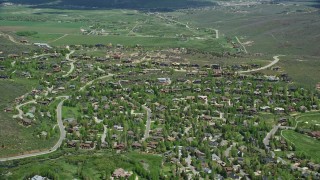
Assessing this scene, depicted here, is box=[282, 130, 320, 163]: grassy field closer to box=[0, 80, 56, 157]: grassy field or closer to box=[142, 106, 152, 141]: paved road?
box=[142, 106, 152, 141]: paved road

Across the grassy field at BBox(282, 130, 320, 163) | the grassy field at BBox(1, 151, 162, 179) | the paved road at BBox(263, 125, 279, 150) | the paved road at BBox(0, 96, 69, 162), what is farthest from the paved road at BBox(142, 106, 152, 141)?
the grassy field at BBox(282, 130, 320, 163)

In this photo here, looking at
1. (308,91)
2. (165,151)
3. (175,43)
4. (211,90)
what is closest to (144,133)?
(165,151)

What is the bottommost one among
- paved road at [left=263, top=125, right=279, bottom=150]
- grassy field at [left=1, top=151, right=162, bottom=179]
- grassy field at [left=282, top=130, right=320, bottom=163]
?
grassy field at [left=282, top=130, right=320, bottom=163]

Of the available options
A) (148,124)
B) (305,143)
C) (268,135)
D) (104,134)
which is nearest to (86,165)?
(104,134)

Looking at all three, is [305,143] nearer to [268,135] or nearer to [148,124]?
[268,135]

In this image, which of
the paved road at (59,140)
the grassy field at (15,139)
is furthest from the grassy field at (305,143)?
the grassy field at (15,139)

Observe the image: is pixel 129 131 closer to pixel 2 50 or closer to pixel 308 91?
pixel 308 91

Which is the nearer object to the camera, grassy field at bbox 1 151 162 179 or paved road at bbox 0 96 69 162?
grassy field at bbox 1 151 162 179
